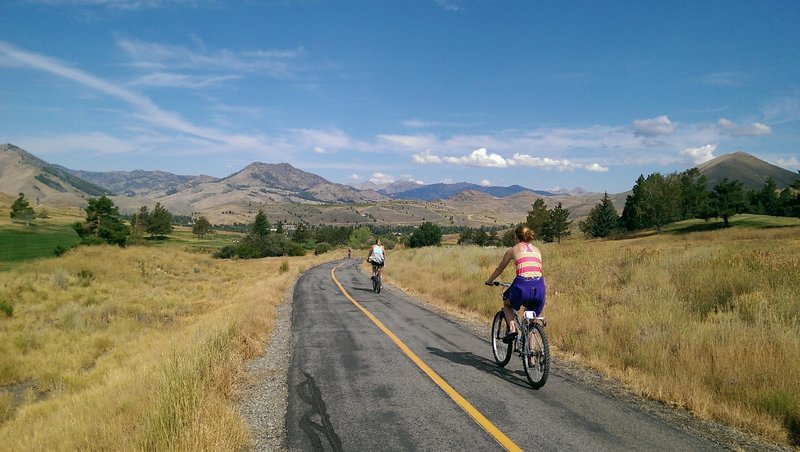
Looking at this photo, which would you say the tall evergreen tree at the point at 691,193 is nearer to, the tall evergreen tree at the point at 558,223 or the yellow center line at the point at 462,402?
the tall evergreen tree at the point at 558,223

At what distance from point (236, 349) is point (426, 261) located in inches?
925

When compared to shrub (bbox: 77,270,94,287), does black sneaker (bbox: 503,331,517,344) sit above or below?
above

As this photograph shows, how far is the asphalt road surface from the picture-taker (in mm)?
4548

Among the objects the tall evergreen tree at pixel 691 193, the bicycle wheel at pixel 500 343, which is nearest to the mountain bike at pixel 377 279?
the bicycle wheel at pixel 500 343

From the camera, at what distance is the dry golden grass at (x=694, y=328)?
5.48 metres

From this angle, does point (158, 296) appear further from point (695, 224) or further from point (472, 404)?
point (695, 224)

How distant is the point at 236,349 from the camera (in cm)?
828

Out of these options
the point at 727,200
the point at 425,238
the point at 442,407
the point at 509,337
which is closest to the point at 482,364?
the point at 509,337

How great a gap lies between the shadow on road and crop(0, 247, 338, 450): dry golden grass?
379cm

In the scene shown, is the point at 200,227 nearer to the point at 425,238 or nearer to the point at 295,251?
the point at 295,251

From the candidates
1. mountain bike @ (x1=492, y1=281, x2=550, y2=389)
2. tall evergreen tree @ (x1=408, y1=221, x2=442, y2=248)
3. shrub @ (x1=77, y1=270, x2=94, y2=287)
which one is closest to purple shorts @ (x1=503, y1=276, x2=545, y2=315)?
mountain bike @ (x1=492, y1=281, x2=550, y2=389)

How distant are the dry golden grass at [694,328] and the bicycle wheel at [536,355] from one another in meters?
1.42

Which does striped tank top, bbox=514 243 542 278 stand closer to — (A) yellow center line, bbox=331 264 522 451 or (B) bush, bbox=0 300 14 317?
(A) yellow center line, bbox=331 264 522 451

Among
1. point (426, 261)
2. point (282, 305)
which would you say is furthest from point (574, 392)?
point (426, 261)
